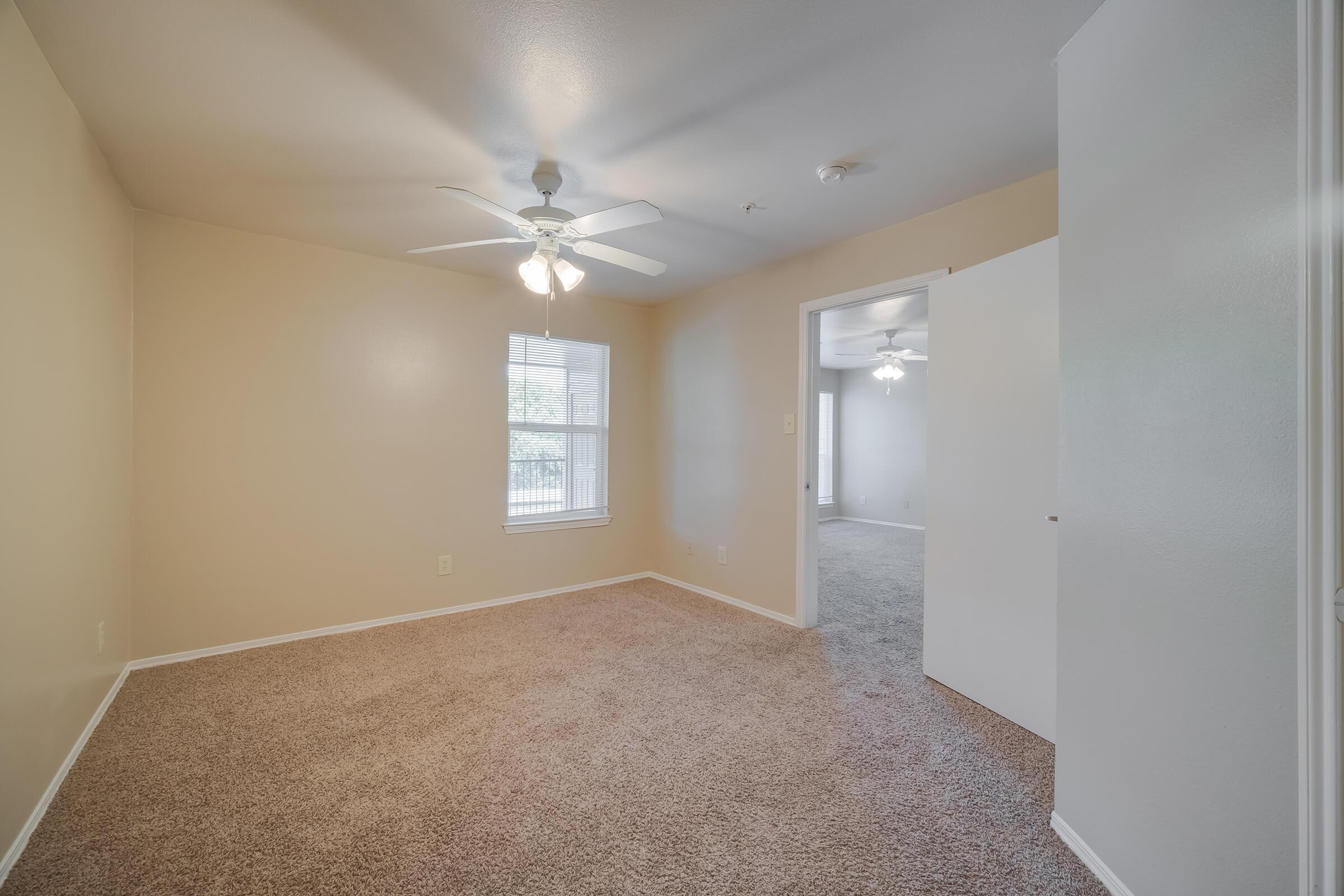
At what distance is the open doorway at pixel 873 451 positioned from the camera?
4.78 metres

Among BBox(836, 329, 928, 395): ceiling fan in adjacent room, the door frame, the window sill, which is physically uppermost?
BBox(836, 329, 928, 395): ceiling fan in adjacent room

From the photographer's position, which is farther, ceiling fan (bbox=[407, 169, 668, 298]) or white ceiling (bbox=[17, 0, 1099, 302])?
ceiling fan (bbox=[407, 169, 668, 298])

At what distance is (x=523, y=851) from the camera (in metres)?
1.48

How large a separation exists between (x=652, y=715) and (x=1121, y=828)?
152 centimetres

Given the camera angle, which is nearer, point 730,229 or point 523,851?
point 523,851

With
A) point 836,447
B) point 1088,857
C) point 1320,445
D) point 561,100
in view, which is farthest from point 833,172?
point 836,447

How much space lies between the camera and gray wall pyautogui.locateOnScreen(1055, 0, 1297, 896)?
991 mm

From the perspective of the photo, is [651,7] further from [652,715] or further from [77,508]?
[77,508]

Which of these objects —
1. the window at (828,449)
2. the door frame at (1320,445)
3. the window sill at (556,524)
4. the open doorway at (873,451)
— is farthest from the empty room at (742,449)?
the window at (828,449)

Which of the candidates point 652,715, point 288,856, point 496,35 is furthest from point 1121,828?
point 496,35

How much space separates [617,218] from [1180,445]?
183 cm

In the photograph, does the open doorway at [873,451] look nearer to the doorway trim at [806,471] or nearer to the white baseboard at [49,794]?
the doorway trim at [806,471]

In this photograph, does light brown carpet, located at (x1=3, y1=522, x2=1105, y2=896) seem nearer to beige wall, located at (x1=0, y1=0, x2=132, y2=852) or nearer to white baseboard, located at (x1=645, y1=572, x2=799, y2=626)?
beige wall, located at (x1=0, y1=0, x2=132, y2=852)

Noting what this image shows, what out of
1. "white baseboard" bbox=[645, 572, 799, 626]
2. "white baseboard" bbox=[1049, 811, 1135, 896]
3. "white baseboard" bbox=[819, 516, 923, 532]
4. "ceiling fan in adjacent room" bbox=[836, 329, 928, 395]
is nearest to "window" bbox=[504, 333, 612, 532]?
"white baseboard" bbox=[645, 572, 799, 626]
